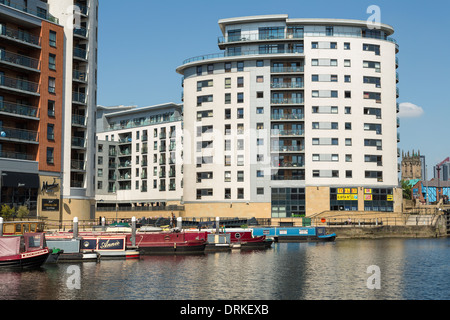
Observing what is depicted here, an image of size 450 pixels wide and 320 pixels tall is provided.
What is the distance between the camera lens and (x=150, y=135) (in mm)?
133750

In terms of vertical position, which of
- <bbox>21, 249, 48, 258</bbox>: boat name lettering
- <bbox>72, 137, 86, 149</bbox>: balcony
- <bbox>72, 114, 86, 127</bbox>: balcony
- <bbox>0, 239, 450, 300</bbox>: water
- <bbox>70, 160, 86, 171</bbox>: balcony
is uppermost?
<bbox>72, 114, 86, 127</bbox>: balcony

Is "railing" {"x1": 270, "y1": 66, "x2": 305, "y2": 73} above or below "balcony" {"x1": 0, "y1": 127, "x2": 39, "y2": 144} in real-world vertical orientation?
above

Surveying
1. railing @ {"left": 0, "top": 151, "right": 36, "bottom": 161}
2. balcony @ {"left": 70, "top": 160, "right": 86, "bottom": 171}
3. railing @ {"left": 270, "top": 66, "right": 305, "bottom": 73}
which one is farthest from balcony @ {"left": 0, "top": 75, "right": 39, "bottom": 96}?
railing @ {"left": 270, "top": 66, "right": 305, "bottom": 73}

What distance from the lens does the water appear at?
3459cm

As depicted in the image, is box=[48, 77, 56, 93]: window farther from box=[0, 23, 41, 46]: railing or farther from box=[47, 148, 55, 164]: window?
box=[47, 148, 55, 164]: window

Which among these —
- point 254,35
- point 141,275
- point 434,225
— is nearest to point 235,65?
point 254,35

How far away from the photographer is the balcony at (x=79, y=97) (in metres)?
81.5

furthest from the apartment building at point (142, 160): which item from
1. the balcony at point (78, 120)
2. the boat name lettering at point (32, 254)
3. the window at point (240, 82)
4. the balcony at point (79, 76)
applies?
the boat name lettering at point (32, 254)

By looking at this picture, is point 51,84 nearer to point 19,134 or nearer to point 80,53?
point 80,53

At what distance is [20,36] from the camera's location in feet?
243

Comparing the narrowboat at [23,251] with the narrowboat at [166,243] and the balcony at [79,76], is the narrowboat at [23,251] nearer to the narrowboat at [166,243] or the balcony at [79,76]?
the narrowboat at [166,243]

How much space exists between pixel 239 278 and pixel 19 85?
151ft
